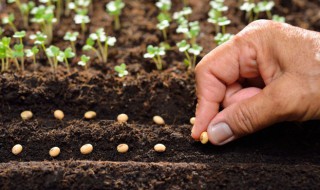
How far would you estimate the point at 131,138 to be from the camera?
6.26 feet

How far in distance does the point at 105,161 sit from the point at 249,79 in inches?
27.1

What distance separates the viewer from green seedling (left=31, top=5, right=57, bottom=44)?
7.84ft

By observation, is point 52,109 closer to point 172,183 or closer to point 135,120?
point 135,120

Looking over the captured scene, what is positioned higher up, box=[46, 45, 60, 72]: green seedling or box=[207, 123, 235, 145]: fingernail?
box=[46, 45, 60, 72]: green seedling

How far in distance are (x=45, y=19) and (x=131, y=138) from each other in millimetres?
872

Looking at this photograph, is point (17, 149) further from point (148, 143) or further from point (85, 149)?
point (148, 143)

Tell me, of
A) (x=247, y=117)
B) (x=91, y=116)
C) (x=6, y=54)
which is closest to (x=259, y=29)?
(x=247, y=117)

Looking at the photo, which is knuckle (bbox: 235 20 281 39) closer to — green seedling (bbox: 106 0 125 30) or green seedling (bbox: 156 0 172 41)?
green seedling (bbox: 156 0 172 41)

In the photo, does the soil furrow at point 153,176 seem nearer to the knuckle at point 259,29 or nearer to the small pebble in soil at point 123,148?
the small pebble in soil at point 123,148

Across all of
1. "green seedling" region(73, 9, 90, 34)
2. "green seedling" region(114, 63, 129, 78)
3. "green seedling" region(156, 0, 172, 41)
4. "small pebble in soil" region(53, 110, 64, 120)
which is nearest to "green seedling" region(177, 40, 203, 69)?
"green seedling" region(156, 0, 172, 41)

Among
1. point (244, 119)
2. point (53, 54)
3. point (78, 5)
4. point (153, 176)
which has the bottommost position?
point (153, 176)

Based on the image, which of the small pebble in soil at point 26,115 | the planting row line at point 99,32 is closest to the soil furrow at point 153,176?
the small pebble in soil at point 26,115

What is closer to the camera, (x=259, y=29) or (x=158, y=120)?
A: (x=259, y=29)

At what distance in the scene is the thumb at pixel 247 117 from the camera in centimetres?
172
